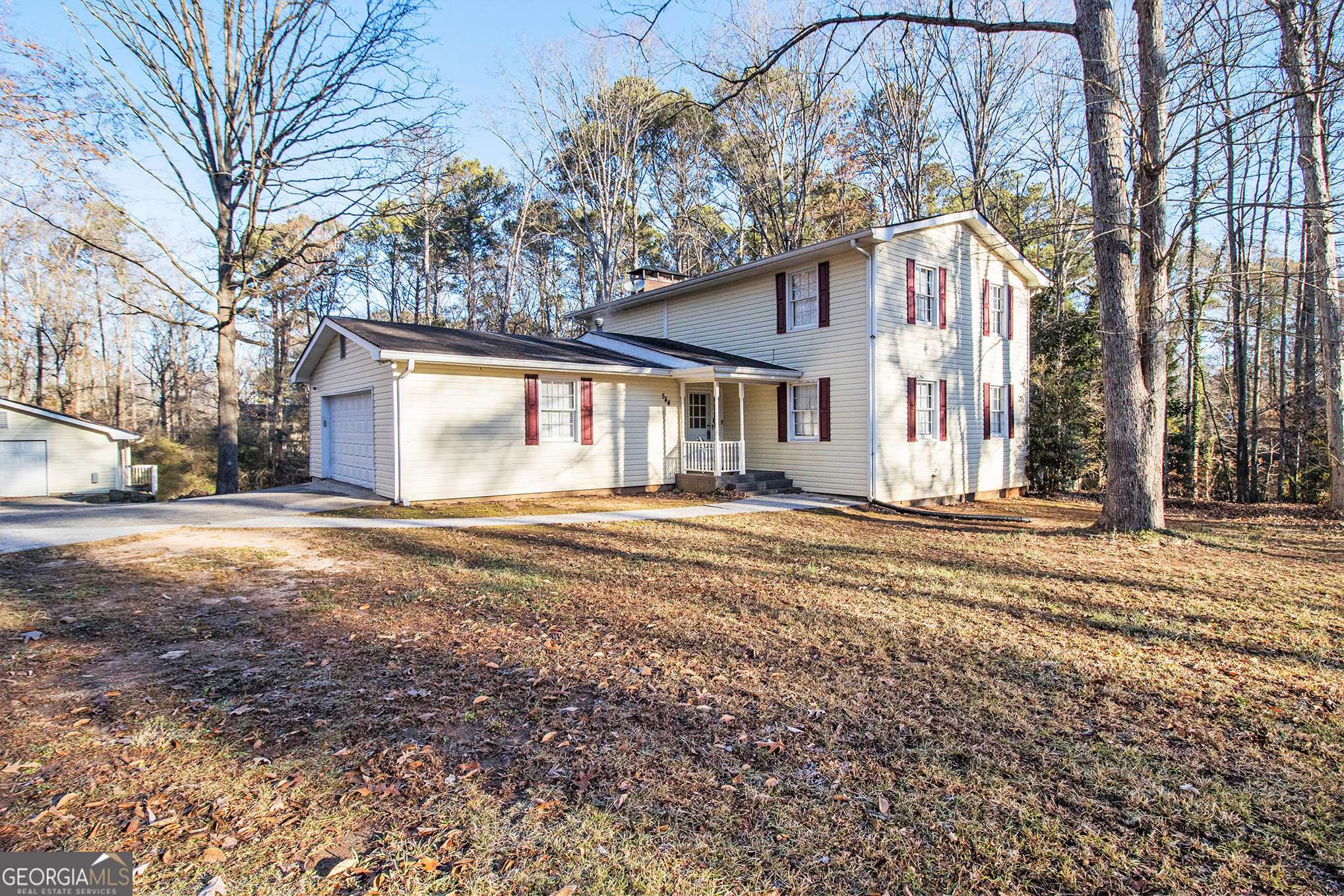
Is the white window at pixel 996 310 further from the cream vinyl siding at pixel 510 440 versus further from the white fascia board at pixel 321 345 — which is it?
the white fascia board at pixel 321 345

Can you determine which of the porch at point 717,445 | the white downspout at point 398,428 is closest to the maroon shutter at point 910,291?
the porch at point 717,445

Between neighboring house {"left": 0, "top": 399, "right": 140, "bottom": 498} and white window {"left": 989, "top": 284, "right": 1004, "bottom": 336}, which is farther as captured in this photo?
neighboring house {"left": 0, "top": 399, "right": 140, "bottom": 498}

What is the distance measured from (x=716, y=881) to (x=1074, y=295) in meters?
25.5

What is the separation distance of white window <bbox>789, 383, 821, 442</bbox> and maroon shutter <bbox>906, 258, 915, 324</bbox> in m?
2.45

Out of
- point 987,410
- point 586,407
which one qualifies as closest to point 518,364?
point 586,407

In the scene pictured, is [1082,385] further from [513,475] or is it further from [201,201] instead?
[201,201]

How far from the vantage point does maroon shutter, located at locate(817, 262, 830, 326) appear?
13.6 m

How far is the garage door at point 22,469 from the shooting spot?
1906cm

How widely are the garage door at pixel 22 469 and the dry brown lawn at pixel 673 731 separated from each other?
1791 cm

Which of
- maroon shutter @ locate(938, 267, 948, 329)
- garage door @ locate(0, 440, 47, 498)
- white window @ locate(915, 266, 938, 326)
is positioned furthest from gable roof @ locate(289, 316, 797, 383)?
garage door @ locate(0, 440, 47, 498)

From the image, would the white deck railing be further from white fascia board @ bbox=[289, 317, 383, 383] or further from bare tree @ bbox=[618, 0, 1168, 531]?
bare tree @ bbox=[618, 0, 1168, 531]

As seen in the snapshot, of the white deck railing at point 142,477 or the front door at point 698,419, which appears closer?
the front door at point 698,419

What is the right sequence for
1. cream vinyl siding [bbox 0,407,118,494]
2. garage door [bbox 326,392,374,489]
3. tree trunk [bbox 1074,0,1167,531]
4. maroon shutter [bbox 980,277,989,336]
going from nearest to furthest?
tree trunk [bbox 1074,0,1167,531] < garage door [bbox 326,392,374,489] < maroon shutter [bbox 980,277,989,336] < cream vinyl siding [bbox 0,407,118,494]

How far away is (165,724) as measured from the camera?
3.28 metres
